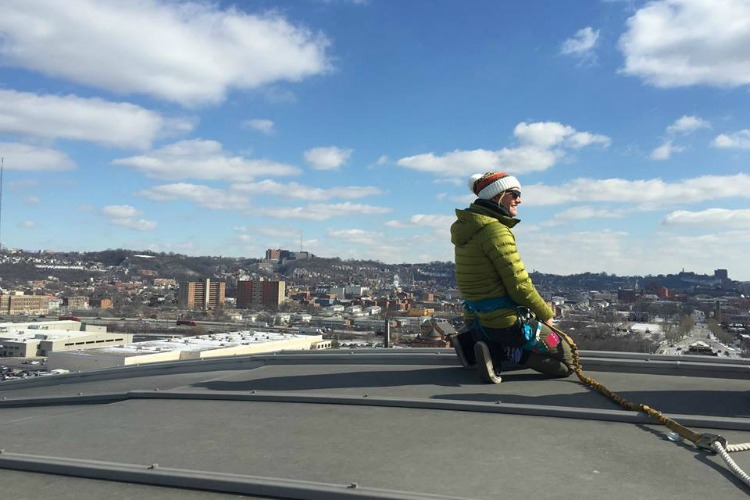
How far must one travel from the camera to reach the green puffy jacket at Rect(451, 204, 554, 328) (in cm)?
601

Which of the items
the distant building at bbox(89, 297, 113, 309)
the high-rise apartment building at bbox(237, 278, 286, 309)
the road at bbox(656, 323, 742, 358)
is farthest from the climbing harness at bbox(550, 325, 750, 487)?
the distant building at bbox(89, 297, 113, 309)

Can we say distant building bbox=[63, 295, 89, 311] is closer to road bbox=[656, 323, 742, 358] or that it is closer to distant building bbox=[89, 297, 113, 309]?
distant building bbox=[89, 297, 113, 309]

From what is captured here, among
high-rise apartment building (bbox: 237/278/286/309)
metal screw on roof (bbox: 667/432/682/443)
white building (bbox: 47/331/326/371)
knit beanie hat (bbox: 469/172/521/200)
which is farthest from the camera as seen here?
high-rise apartment building (bbox: 237/278/286/309)

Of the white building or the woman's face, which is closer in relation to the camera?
the woman's face

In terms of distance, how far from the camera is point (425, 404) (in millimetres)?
4781

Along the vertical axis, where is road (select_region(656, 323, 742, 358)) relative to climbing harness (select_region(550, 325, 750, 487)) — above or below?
below

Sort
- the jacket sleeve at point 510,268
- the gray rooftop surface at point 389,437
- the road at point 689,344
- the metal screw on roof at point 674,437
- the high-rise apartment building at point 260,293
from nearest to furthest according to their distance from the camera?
the gray rooftop surface at point 389,437, the metal screw on roof at point 674,437, the jacket sleeve at point 510,268, the road at point 689,344, the high-rise apartment building at point 260,293

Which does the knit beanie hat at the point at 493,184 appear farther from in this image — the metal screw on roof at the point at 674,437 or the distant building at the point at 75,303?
the distant building at the point at 75,303

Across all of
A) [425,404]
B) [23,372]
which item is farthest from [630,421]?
[23,372]

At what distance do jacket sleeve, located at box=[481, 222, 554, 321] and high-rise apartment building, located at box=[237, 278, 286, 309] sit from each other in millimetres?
129009

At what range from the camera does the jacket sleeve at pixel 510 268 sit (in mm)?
5992

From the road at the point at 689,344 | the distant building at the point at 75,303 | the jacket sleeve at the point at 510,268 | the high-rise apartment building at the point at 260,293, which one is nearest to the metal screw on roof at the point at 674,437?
the jacket sleeve at the point at 510,268

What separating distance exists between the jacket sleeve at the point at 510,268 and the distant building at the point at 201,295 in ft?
419

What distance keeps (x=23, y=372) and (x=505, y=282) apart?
149ft
